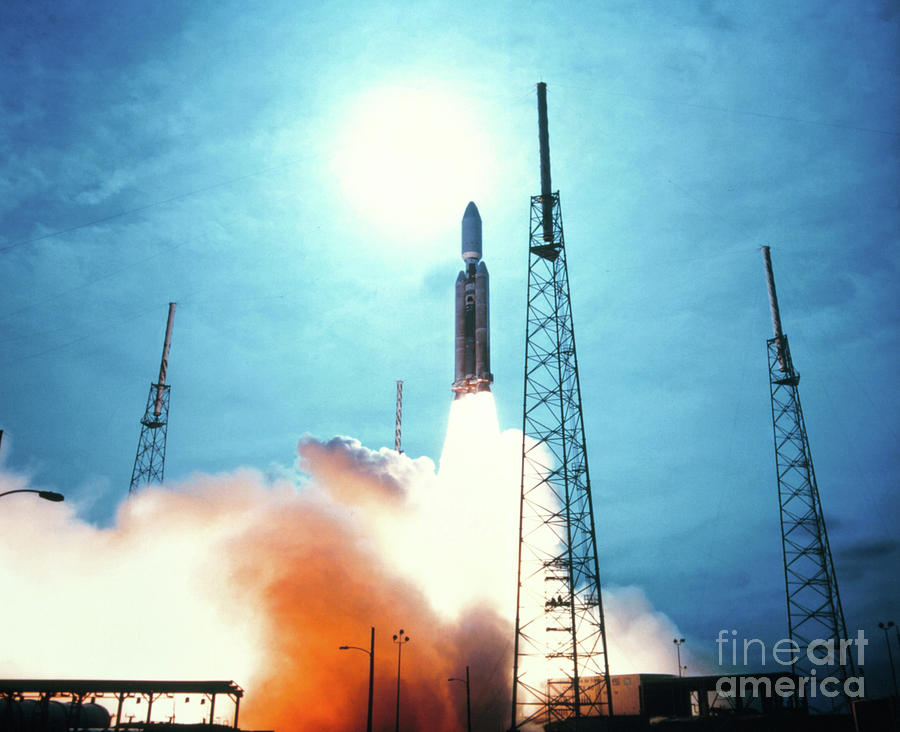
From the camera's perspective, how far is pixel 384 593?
7469 centimetres

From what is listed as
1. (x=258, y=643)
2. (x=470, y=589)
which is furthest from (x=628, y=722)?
(x=258, y=643)

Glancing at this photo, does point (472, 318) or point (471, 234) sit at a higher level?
point (471, 234)

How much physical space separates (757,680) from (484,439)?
2968cm

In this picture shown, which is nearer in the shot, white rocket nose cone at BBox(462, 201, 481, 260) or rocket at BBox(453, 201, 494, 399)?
rocket at BBox(453, 201, 494, 399)

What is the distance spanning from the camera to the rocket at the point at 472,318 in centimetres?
7750

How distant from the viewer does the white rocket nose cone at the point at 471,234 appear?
264ft

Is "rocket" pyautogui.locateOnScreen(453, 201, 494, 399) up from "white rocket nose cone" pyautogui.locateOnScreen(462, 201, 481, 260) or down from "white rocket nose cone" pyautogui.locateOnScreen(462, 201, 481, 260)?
down

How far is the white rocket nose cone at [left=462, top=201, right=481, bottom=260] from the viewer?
80.5 m

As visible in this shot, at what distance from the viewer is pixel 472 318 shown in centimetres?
7956

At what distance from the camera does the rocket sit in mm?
77500

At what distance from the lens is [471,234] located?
266 feet

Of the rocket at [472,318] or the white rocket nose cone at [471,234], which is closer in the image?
the rocket at [472,318]

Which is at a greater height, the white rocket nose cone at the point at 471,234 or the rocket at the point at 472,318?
the white rocket nose cone at the point at 471,234

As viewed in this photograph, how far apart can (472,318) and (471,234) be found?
8.19 meters
